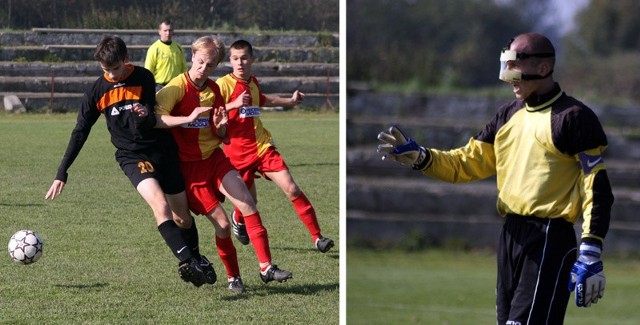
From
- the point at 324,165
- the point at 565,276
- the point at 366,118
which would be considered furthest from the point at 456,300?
the point at 366,118

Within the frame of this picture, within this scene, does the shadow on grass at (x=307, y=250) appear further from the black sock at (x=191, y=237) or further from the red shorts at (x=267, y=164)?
the black sock at (x=191, y=237)

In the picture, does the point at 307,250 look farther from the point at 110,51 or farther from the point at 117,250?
the point at 110,51

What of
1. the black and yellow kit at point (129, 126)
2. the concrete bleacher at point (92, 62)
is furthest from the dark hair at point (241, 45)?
the concrete bleacher at point (92, 62)

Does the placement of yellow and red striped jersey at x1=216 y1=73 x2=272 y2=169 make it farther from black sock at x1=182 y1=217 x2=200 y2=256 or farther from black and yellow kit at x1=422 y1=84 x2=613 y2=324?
black and yellow kit at x1=422 y1=84 x2=613 y2=324

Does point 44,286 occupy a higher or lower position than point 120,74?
lower

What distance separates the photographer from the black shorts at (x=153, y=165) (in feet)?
18.4

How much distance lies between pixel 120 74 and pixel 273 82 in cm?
494

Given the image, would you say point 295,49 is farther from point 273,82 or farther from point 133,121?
point 133,121

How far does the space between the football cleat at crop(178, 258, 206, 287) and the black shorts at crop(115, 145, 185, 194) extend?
1.47 ft

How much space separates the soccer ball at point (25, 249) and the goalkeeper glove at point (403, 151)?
248 centimetres

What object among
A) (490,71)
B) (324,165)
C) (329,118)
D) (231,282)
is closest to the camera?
(231,282)

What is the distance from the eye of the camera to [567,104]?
4117 mm

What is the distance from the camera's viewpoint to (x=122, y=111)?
5.54 m

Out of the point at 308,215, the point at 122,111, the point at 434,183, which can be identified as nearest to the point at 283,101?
the point at 308,215
